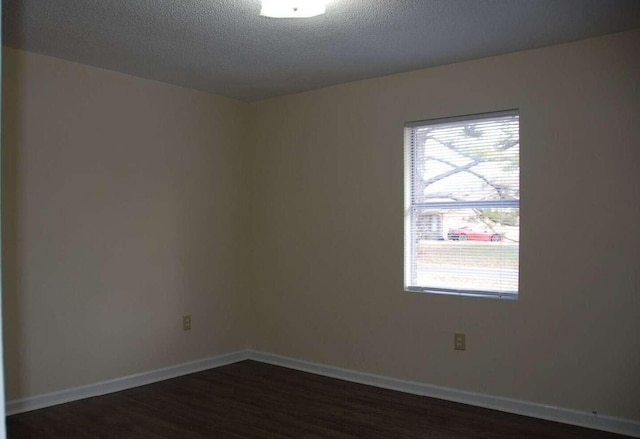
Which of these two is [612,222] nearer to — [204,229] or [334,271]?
[334,271]

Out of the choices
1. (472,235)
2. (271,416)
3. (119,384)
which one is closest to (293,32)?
(472,235)

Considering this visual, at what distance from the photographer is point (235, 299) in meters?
4.82

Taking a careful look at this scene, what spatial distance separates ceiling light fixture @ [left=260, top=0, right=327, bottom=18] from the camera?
2.59m

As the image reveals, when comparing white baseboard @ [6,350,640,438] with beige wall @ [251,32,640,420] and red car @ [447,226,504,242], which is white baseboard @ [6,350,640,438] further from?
red car @ [447,226,504,242]

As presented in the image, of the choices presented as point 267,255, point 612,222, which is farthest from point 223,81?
point 612,222

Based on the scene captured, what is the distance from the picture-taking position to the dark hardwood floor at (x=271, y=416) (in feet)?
10.2

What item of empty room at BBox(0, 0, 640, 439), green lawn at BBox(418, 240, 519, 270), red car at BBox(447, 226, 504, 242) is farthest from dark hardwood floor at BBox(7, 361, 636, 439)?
red car at BBox(447, 226, 504, 242)

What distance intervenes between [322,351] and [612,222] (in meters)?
2.36

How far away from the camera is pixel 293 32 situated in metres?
3.09

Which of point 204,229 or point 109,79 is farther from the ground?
point 109,79

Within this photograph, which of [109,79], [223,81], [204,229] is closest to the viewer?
[109,79]

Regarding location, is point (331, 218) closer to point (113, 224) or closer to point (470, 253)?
point (470, 253)

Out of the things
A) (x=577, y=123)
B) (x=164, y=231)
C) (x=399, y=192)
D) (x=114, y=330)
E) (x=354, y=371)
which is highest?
(x=577, y=123)

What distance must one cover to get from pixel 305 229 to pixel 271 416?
5.36 feet
